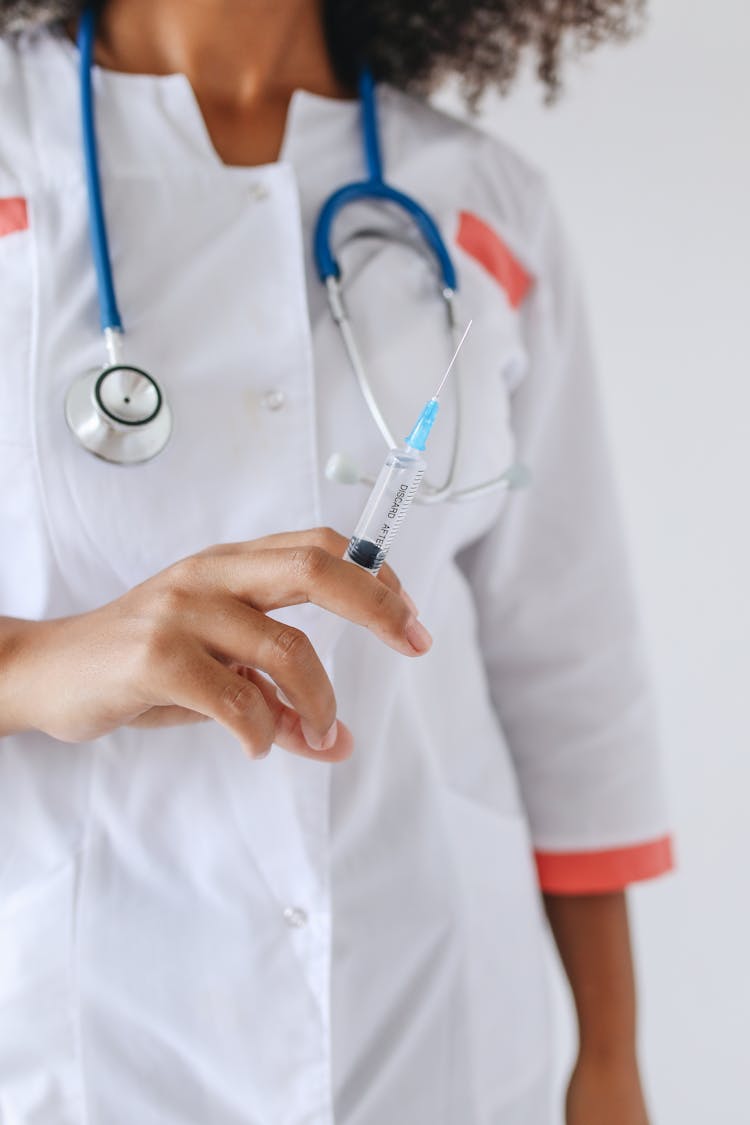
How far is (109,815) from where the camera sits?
2.16ft

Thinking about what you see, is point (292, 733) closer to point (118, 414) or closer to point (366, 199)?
point (118, 414)

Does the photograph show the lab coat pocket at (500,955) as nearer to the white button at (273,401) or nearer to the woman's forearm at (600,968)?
the woman's forearm at (600,968)

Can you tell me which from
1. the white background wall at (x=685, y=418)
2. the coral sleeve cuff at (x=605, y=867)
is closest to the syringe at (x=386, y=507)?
the coral sleeve cuff at (x=605, y=867)

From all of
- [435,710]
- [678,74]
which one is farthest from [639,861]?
[678,74]

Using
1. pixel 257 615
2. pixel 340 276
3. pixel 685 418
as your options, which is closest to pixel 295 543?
pixel 257 615

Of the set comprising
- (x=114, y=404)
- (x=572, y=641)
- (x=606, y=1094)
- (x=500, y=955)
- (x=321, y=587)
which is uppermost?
(x=114, y=404)

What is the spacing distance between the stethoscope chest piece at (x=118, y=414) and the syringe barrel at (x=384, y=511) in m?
0.15

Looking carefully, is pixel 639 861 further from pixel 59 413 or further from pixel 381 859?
pixel 59 413

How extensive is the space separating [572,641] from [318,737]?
401 millimetres

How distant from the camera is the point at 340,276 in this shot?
73 centimetres

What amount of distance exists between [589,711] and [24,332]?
1.83 feet

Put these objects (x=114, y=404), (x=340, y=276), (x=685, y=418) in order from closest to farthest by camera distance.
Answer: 1. (x=114, y=404)
2. (x=340, y=276)
3. (x=685, y=418)

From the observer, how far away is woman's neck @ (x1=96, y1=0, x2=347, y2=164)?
0.80 m

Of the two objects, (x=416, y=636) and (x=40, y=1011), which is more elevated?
(x=416, y=636)
